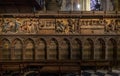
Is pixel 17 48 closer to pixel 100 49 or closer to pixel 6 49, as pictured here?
pixel 6 49

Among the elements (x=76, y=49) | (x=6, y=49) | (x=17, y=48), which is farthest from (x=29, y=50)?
(x=76, y=49)

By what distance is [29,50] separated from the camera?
10438mm

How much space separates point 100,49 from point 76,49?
1.06 meters

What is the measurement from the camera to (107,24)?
10.6 m

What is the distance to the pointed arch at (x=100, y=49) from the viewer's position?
10.5 meters

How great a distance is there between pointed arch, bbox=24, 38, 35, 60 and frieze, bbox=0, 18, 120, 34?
1.43 ft

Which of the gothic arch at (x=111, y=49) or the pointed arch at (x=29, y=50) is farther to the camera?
the gothic arch at (x=111, y=49)

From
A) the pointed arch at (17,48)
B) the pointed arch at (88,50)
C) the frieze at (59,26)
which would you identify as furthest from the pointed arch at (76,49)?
the pointed arch at (17,48)

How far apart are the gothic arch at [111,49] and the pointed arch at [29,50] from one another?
3.29 meters

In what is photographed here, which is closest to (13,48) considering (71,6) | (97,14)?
(97,14)

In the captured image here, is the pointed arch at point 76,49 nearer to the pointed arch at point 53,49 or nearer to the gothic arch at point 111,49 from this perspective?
the pointed arch at point 53,49

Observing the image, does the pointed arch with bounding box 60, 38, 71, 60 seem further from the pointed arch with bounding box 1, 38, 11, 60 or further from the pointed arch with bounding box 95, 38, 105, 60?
the pointed arch with bounding box 1, 38, 11, 60

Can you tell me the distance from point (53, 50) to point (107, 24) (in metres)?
2.64

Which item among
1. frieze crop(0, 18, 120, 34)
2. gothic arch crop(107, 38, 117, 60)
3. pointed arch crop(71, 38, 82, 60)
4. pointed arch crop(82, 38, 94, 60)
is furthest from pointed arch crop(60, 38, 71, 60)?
gothic arch crop(107, 38, 117, 60)
